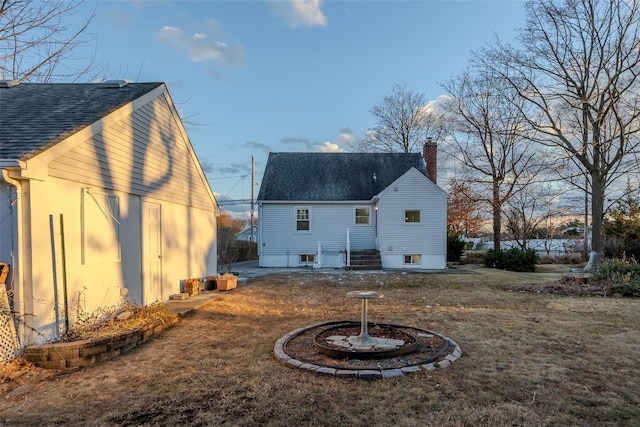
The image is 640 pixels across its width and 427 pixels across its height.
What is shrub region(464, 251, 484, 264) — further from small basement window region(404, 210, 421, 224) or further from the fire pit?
the fire pit

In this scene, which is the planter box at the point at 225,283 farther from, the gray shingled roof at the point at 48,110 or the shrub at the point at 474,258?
the shrub at the point at 474,258

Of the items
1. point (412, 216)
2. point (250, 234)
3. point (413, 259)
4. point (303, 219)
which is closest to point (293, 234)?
point (303, 219)

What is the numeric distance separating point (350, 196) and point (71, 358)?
15.2 meters

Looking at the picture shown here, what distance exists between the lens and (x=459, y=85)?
24.5 m

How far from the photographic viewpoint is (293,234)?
18547mm

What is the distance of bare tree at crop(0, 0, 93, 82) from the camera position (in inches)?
243

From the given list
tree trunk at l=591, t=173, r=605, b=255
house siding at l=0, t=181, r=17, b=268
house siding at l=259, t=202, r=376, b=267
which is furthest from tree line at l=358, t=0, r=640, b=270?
house siding at l=0, t=181, r=17, b=268

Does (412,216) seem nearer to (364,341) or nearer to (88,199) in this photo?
(364,341)

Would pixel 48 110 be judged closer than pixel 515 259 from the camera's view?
Yes

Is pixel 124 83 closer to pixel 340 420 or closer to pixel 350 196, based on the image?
pixel 340 420

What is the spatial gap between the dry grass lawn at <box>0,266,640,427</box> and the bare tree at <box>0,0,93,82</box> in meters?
5.66

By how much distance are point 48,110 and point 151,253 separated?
346cm

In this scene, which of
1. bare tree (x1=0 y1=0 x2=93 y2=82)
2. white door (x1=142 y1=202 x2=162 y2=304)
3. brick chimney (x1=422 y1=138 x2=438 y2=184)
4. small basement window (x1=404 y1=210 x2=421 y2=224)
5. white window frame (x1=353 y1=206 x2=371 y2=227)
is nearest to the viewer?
bare tree (x1=0 y1=0 x2=93 y2=82)

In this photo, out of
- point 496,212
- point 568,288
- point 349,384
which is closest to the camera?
point 349,384
